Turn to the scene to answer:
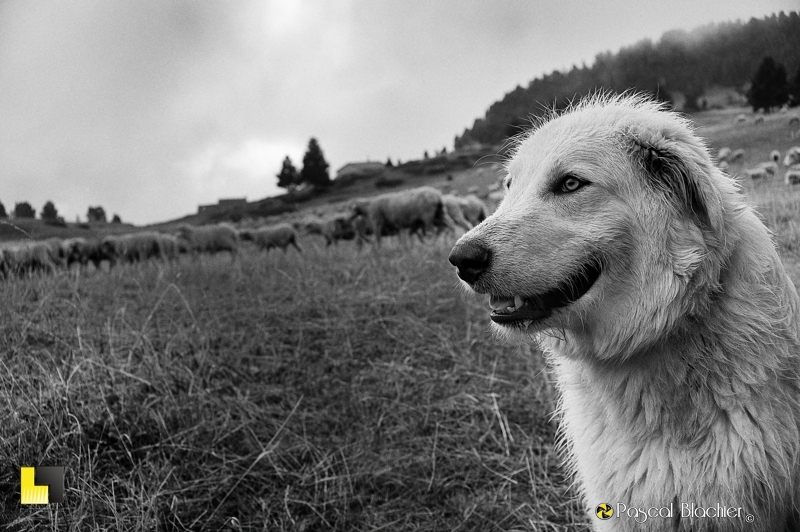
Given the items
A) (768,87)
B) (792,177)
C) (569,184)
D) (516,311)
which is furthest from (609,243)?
(768,87)

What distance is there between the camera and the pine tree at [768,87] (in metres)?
5.68

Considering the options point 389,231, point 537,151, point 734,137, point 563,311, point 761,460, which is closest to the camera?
point 761,460

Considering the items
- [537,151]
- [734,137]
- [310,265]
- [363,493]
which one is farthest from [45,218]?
[734,137]

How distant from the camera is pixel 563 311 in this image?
204 cm

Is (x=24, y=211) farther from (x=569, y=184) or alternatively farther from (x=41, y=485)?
(x=569, y=184)

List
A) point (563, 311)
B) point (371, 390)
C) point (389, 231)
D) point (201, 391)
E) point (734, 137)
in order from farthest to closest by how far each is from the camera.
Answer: point (389, 231)
point (734, 137)
point (371, 390)
point (201, 391)
point (563, 311)

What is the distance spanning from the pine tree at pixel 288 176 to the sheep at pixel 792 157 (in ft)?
32.5

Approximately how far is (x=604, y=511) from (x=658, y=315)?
31.8 inches

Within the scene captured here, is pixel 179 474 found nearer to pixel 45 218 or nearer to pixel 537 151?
pixel 537 151

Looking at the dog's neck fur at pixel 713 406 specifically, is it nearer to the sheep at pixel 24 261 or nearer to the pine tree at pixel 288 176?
the sheep at pixel 24 261

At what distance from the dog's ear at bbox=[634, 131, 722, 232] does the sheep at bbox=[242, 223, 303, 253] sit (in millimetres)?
13067

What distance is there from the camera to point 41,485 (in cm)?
271

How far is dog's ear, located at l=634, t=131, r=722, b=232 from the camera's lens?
1.88m

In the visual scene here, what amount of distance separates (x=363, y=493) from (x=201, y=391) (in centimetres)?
148
